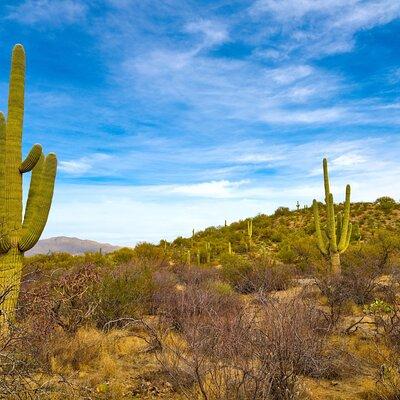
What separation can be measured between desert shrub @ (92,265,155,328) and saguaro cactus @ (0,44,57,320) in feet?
6.24

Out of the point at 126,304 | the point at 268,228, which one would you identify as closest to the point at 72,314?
the point at 126,304

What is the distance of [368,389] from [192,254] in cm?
2217

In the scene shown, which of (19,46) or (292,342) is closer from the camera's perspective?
(292,342)

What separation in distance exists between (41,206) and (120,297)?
2985mm

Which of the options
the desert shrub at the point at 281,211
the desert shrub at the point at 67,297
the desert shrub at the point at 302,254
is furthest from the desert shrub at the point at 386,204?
the desert shrub at the point at 67,297

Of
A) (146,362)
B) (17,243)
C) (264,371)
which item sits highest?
(17,243)

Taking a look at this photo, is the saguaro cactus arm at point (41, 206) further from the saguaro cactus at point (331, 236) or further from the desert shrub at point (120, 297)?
the saguaro cactus at point (331, 236)

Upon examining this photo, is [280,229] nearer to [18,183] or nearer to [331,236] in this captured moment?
[331,236]

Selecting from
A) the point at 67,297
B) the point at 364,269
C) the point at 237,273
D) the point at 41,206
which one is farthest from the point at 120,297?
the point at 364,269

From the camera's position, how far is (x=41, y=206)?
8.55 m

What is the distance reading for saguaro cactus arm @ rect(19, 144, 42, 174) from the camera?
8586 mm

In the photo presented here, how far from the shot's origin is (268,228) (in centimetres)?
3559

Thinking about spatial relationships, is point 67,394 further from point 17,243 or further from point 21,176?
point 21,176

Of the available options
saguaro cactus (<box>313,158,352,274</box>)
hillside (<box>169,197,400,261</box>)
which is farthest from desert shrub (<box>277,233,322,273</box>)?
hillside (<box>169,197,400,261</box>)
